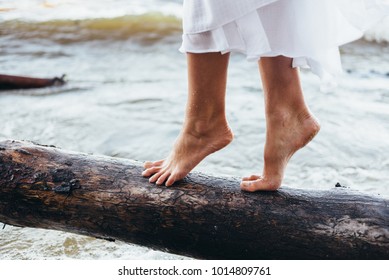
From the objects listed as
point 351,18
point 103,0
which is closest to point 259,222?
point 351,18

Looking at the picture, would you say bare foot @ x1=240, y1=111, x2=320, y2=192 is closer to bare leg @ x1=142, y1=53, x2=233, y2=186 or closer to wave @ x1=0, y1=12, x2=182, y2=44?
bare leg @ x1=142, y1=53, x2=233, y2=186

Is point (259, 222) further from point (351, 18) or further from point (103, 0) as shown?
point (103, 0)

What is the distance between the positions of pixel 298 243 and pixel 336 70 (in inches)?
25.3

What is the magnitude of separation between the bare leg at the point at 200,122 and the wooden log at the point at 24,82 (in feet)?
13.1

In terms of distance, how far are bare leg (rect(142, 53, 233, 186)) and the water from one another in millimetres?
435

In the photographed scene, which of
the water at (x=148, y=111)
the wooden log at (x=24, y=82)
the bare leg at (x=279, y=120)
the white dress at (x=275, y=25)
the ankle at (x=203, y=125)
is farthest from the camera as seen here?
the wooden log at (x=24, y=82)

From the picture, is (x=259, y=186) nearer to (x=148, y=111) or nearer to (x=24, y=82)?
(x=148, y=111)

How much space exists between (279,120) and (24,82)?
174 inches

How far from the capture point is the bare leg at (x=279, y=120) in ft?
6.28

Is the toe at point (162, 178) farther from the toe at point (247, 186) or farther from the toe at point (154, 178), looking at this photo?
the toe at point (247, 186)

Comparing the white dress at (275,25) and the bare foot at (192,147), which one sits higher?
the white dress at (275,25)

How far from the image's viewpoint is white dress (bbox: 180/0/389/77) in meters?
1.75

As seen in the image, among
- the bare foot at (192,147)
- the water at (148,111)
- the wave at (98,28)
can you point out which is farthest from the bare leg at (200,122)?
the wave at (98,28)
